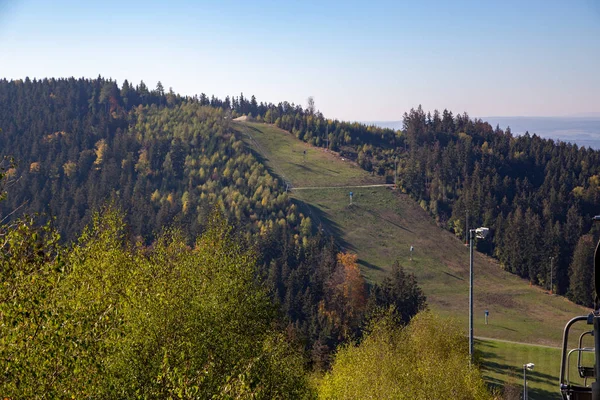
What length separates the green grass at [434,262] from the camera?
67625 millimetres

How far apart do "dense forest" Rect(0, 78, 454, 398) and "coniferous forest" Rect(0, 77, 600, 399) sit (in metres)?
0.12

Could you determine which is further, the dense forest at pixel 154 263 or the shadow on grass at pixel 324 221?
the shadow on grass at pixel 324 221

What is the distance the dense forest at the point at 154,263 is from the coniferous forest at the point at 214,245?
116 mm

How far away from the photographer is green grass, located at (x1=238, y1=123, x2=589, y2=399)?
6762cm

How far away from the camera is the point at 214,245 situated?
1162 inches

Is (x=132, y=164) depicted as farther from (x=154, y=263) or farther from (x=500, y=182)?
(x=154, y=263)

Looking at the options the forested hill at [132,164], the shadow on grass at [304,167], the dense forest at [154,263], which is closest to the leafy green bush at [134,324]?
the dense forest at [154,263]

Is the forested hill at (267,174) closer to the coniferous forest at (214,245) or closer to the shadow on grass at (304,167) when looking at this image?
the coniferous forest at (214,245)

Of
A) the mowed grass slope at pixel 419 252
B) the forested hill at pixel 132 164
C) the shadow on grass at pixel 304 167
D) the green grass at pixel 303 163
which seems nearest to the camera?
the mowed grass slope at pixel 419 252

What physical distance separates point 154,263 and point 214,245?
4822 millimetres

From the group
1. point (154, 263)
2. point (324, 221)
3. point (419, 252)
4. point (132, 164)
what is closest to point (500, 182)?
point (419, 252)

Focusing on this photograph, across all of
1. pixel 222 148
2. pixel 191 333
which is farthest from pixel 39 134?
pixel 191 333

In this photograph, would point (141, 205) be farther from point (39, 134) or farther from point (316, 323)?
point (39, 134)

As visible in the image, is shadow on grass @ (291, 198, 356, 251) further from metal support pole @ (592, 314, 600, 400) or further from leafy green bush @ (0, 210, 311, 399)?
metal support pole @ (592, 314, 600, 400)
